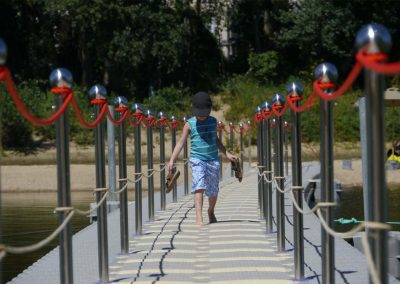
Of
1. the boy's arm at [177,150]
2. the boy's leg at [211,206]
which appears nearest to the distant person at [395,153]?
the boy's leg at [211,206]

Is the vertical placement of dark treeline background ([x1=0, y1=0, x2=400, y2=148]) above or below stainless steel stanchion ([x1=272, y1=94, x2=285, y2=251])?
above

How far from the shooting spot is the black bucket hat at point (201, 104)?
1074 centimetres

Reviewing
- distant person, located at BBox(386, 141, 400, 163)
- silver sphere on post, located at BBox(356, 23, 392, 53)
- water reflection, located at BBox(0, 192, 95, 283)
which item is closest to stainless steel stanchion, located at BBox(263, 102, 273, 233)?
water reflection, located at BBox(0, 192, 95, 283)

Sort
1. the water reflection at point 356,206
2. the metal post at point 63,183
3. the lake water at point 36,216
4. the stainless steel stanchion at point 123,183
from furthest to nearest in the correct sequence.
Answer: the water reflection at point 356,206, the lake water at point 36,216, the stainless steel stanchion at point 123,183, the metal post at point 63,183

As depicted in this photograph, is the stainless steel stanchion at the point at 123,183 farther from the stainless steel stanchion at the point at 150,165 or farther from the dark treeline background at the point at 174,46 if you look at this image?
the dark treeline background at the point at 174,46

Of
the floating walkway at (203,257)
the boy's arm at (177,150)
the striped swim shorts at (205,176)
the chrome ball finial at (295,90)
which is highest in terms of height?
the chrome ball finial at (295,90)

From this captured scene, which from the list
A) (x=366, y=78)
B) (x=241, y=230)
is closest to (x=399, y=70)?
(x=366, y=78)

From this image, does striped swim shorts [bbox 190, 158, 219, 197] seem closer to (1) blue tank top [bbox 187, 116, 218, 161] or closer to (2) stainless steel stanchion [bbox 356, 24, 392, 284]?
(1) blue tank top [bbox 187, 116, 218, 161]

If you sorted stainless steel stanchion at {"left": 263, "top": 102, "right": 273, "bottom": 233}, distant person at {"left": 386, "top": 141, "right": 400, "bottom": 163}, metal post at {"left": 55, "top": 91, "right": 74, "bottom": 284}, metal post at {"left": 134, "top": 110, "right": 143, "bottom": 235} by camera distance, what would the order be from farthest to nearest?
1. distant person at {"left": 386, "top": 141, "right": 400, "bottom": 163}
2. stainless steel stanchion at {"left": 263, "top": 102, "right": 273, "bottom": 233}
3. metal post at {"left": 134, "top": 110, "right": 143, "bottom": 235}
4. metal post at {"left": 55, "top": 91, "right": 74, "bottom": 284}

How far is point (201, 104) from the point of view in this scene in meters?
10.8

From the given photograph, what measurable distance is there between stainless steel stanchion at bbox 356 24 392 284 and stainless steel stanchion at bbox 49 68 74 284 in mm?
2334

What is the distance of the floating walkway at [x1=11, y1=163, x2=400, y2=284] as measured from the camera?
24.0ft

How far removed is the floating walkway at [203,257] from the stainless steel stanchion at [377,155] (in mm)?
2731

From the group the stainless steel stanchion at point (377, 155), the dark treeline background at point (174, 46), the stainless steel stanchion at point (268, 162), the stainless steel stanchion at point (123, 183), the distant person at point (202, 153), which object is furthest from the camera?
the dark treeline background at point (174, 46)
